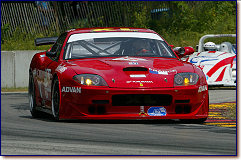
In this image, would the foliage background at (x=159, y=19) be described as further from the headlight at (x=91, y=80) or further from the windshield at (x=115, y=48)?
the headlight at (x=91, y=80)

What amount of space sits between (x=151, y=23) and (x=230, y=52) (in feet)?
26.5

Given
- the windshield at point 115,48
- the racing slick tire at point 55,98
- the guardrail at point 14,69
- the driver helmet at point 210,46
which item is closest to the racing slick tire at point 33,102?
the windshield at point 115,48

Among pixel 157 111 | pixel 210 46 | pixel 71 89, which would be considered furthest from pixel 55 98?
pixel 210 46

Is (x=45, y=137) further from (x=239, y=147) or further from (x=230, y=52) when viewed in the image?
(x=230, y=52)

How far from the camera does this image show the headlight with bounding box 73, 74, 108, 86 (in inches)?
308

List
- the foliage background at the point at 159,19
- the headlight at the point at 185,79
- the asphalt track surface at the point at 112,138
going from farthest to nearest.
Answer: the foliage background at the point at 159,19, the headlight at the point at 185,79, the asphalt track surface at the point at 112,138

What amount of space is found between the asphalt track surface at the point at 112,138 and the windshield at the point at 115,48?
965 millimetres

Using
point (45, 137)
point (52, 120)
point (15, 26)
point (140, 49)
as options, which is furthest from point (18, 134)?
point (15, 26)

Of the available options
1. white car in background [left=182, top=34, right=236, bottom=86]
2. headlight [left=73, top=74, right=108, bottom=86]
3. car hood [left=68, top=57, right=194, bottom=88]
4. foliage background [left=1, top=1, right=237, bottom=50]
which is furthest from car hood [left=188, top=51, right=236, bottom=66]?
headlight [left=73, top=74, right=108, bottom=86]

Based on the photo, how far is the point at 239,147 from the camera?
6.47 m

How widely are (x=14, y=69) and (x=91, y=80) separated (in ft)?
46.9

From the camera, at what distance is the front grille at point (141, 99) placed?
781 cm

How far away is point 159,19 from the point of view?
87.9ft

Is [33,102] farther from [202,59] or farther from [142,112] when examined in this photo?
[202,59]
